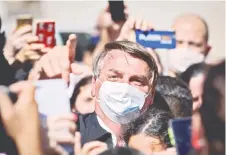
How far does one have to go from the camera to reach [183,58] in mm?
3104

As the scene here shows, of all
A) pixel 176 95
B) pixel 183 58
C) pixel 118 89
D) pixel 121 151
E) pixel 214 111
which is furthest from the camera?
pixel 183 58

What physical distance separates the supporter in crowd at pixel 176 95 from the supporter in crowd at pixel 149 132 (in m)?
0.08

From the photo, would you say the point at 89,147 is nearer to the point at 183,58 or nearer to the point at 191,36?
the point at 183,58

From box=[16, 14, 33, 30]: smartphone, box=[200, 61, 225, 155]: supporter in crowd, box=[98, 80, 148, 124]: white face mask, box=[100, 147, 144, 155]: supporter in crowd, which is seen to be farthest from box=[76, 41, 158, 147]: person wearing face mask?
box=[16, 14, 33, 30]: smartphone

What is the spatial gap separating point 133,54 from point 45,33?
36cm

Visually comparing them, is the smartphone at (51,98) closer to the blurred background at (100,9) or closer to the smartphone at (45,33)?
the smartphone at (45,33)

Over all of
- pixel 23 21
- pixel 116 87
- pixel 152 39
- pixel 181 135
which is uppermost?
pixel 23 21

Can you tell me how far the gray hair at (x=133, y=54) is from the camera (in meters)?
2.87

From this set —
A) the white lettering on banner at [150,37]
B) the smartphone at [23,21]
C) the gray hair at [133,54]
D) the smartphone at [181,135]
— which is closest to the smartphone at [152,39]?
the white lettering on banner at [150,37]

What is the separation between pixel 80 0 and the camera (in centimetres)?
312

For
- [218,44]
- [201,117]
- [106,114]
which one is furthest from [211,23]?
[106,114]

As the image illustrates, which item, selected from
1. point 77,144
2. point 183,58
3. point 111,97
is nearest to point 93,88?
point 111,97

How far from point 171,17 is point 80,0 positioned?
1.32ft

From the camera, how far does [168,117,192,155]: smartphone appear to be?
2.86 meters
